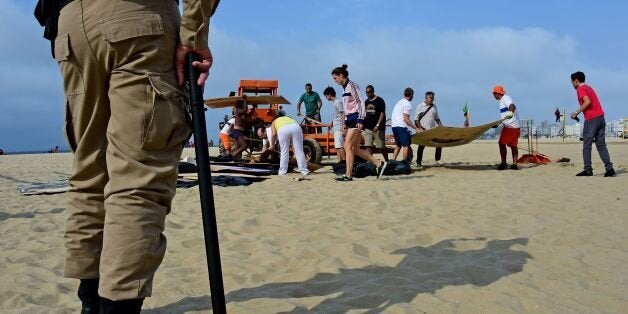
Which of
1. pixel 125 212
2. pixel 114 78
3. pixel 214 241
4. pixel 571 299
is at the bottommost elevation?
pixel 571 299

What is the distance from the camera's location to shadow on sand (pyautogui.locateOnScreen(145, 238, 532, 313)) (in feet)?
7.25

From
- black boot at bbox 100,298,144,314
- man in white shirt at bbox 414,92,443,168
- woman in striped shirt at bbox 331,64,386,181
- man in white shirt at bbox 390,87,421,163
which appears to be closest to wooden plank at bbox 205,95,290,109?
man in white shirt at bbox 390,87,421,163

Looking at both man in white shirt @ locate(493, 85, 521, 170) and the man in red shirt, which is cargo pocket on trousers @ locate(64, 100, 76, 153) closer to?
the man in red shirt

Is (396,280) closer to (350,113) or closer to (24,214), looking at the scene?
(24,214)

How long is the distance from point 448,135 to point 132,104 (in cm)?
856

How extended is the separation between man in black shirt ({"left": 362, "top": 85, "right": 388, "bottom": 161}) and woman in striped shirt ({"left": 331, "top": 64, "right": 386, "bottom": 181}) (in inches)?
88.3

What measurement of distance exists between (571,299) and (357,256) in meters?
1.16

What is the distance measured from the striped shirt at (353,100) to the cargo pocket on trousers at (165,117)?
5.58 meters

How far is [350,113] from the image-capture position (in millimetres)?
7219

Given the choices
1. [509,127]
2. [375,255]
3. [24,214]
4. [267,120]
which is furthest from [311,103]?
[375,255]

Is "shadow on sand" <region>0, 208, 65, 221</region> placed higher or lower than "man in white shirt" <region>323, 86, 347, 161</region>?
lower

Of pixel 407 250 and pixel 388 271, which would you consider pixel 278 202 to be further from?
pixel 388 271

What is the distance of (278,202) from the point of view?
5180 mm

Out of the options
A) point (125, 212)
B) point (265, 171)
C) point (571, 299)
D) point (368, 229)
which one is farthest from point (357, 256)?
point (265, 171)
